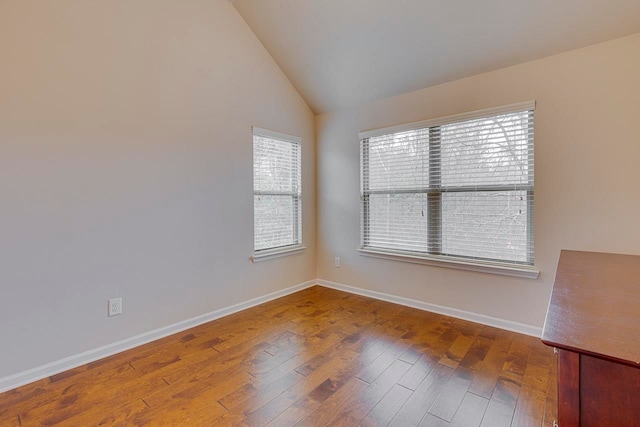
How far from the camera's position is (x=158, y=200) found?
2461 millimetres

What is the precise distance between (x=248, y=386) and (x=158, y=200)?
62.7 inches

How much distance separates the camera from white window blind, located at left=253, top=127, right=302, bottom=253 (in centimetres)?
325

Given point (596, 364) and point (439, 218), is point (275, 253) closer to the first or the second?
point (439, 218)

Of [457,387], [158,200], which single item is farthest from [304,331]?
[158,200]

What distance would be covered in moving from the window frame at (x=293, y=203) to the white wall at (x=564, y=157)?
4.41ft

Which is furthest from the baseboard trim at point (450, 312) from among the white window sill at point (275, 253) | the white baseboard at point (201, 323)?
the white window sill at point (275, 253)

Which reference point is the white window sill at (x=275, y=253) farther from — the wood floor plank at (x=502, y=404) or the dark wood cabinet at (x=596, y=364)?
the dark wood cabinet at (x=596, y=364)

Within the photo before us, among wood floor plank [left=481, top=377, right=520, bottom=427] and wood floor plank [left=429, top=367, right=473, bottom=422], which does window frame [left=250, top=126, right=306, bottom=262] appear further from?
wood floor plank [left=481, top=377, right=520, bottom=427]

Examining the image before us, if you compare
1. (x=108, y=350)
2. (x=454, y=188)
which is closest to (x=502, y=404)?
(x=454, y=188)

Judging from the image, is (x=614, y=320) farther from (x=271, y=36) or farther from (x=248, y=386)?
(x=271, y=36)

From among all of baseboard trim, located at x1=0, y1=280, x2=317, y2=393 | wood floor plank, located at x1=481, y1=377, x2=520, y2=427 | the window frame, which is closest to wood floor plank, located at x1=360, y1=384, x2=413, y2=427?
wood floor plank, located at x1=481, y1=377, x2=520, y2=427

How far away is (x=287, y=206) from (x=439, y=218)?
170 centimetres

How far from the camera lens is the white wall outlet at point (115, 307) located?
2.22 meters

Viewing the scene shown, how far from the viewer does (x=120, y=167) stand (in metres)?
2.26
